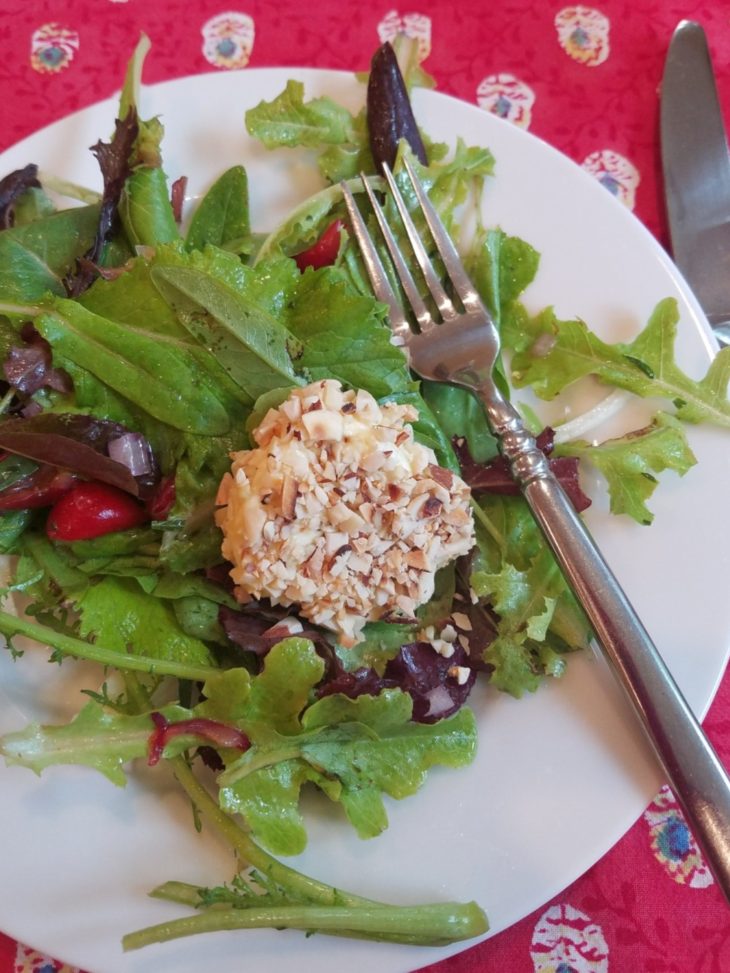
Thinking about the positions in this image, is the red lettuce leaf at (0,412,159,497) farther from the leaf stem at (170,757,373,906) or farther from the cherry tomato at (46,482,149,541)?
the leaf stem at (170,757,373,906)

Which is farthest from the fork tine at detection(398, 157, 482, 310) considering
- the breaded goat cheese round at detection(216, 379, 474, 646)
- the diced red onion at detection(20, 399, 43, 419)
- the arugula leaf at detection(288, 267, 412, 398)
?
the diced red onion at detection(20, 399, 43, 419)

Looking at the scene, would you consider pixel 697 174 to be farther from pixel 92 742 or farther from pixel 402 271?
pixel 92 742

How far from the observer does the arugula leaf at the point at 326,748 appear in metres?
1.30

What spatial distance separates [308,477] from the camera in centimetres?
133

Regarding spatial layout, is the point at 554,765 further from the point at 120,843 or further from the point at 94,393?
the point at 94,393

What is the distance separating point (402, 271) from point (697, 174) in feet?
2.93

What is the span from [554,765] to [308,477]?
0.67 meters

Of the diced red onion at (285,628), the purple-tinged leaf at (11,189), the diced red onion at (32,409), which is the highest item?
the purple-tinged leaf at (11,189)

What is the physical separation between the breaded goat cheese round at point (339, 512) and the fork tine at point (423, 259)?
0.98ft

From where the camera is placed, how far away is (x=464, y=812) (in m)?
1.34

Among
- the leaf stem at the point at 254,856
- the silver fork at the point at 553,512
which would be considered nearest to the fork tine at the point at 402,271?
the silver fork at the point at 553,512

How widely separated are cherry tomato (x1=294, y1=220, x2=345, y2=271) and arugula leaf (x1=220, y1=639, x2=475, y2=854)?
2.80 ft

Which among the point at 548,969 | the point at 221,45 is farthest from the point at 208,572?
the point at 221,45

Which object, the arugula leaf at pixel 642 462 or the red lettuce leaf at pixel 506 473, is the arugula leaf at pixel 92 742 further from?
the arugula leaf at pixel 642 462
